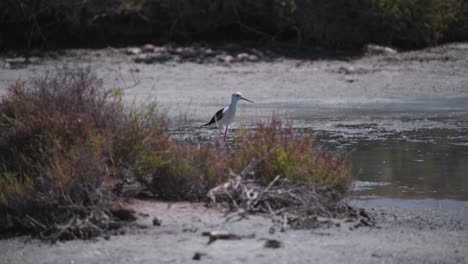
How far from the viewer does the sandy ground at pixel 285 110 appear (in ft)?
22.6

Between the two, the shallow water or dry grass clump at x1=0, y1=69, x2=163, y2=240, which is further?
the shallow water

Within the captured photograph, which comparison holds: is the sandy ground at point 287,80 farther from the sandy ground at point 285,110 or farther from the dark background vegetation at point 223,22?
the dark background vegetation at point 223,22

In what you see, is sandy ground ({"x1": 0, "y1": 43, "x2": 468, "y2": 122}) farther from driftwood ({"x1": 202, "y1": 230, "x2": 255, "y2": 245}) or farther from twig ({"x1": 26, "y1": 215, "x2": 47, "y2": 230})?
driftwood ({"x1": 202, "y1": 230, "x2": 255, "y2": 245})

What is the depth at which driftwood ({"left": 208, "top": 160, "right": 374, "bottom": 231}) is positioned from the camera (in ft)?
25.0

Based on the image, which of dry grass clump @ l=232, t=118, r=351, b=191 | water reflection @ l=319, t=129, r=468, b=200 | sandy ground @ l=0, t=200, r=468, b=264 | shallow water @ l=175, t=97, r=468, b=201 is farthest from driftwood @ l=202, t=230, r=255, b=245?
water reflection @ l=319, t=129, r=468, b=200

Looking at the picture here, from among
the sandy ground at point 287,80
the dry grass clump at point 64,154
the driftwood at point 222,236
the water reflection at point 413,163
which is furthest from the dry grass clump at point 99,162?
the sandy ground at point 287,80

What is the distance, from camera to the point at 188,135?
12.4m

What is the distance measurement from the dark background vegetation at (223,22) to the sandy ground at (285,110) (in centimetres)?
82

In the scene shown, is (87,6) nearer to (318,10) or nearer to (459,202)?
(318,10)

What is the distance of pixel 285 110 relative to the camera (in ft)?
52.2

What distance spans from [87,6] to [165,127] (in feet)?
40.2

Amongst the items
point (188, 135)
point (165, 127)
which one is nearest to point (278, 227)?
point (165, 127)

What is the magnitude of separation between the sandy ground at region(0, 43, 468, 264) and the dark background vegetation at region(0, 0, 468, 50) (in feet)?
2.68

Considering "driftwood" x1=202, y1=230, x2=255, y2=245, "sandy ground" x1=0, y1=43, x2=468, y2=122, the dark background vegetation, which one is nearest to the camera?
"driftwood" x1=202, y1=230, x2=255, y2=245
